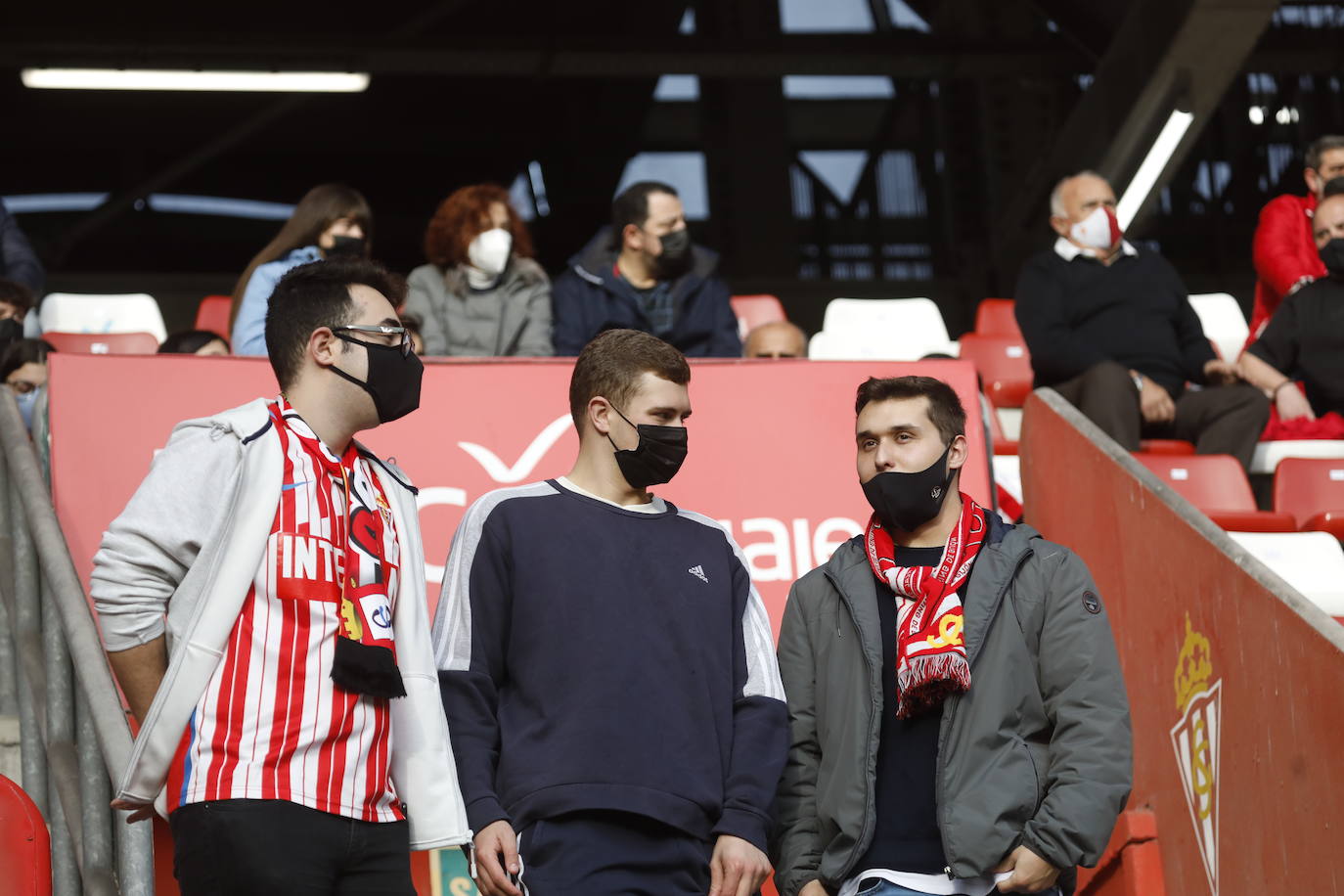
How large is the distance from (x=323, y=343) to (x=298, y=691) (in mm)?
654

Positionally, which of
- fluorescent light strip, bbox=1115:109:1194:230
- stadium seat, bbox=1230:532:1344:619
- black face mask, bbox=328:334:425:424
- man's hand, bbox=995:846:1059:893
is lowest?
man's hand, bbox=995:846:1059:893

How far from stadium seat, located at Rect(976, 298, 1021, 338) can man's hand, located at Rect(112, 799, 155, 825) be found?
674cm

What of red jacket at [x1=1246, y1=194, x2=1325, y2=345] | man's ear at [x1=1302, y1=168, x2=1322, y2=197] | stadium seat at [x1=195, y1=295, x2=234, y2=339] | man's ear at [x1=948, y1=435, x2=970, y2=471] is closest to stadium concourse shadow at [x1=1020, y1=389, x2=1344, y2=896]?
man's ear at [x1=948, y1=435, x2=970, y2=471]

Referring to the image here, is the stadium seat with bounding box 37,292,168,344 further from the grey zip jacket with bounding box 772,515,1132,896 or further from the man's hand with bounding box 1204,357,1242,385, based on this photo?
the grey zip jacket with bounding box 772,515,1132,896

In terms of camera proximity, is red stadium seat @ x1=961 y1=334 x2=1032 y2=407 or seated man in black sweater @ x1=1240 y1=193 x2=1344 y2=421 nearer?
seated man in black sweater @ x1=1240 y1=193 x2=1344 y2=421

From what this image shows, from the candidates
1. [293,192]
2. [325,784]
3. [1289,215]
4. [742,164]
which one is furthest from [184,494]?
[293,192]

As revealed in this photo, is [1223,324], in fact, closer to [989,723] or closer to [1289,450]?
[1289,450]

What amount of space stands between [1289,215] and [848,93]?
8.44m

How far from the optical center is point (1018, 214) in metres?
13.4

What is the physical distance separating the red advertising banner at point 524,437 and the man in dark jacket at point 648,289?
1.06m

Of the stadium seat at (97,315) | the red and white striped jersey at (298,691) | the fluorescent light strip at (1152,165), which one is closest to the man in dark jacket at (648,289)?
the stadium seat at (97,315)

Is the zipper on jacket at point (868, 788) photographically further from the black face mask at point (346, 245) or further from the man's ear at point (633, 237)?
the man's ear at point (633, 237)

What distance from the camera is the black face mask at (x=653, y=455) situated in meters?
3.38

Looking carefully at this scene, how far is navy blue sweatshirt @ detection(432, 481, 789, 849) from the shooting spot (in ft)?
10.2
